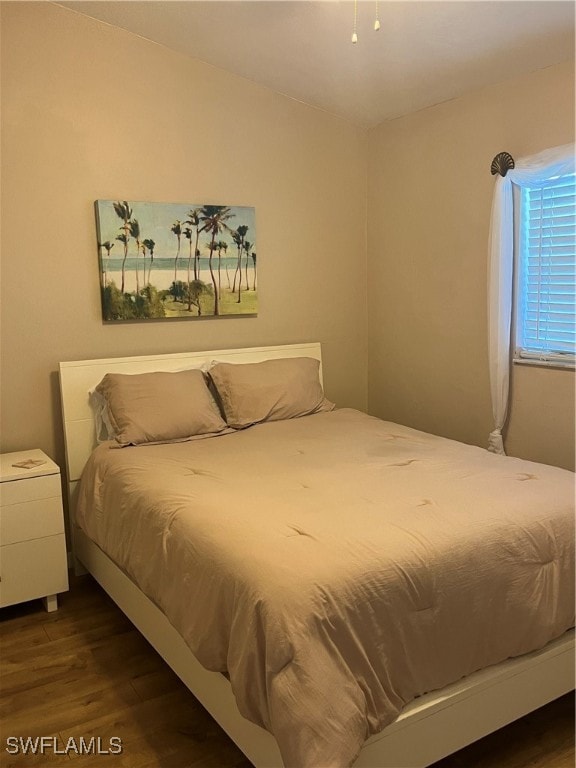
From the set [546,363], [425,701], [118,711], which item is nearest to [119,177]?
[546,363]

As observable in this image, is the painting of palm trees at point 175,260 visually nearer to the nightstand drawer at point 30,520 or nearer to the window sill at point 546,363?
the nightstand drawer at point 30,520

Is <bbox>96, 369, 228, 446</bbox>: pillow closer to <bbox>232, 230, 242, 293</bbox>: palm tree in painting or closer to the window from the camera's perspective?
<bbox>232, 230, 242, 293</bbox>: palm tree in painting

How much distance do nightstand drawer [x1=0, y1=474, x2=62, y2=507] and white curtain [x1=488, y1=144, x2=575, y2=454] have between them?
206cm

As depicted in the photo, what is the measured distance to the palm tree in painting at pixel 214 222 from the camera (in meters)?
3.48

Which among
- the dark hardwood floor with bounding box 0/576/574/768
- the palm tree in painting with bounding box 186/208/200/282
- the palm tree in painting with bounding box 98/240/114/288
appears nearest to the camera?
the dark hardwood floor with bounding box 0/576/574/768

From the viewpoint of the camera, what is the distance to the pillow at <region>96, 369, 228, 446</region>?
3000mm

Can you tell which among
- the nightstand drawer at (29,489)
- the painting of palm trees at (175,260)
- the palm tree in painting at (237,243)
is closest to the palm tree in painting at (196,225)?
the painting of palm trees at (175,260)

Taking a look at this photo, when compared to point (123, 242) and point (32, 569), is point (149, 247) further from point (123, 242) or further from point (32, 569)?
point (32, 569)

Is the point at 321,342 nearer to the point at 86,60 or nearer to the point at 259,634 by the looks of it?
the point at 86,60

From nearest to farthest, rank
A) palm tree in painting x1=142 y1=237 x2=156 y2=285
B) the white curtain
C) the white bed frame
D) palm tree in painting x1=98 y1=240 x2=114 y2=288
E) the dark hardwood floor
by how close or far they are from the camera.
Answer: the white bed frame
the dark hardwood floor
the white curtain
palm tree in painting x1=98 y1=240 x2=114 y2=288
palm tree in painting x1=142 y1=237 x2=156 y2=285

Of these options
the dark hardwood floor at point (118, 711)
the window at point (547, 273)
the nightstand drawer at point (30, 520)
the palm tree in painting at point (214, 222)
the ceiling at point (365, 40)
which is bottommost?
the dark hardwood floor at point (118, 711)

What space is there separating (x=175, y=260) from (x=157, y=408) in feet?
2.73

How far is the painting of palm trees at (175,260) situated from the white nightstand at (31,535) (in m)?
0.91

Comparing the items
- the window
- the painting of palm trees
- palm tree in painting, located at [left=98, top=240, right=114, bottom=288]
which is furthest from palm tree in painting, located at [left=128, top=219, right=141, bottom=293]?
the window
